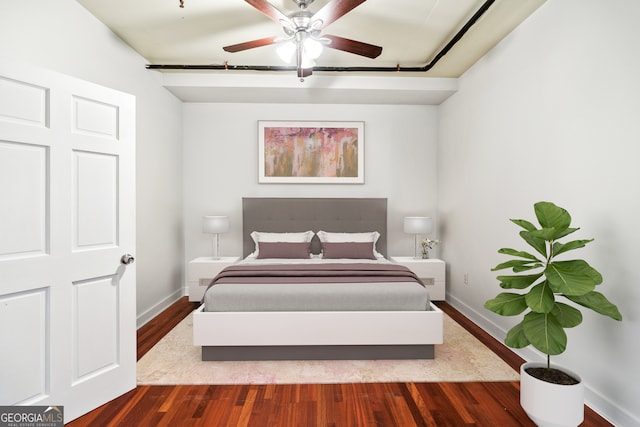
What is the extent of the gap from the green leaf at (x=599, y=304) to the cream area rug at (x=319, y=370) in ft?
3.17

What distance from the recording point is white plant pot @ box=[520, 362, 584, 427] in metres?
1.74

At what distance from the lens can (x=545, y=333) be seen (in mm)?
1761

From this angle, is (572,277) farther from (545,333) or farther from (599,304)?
(545,333)

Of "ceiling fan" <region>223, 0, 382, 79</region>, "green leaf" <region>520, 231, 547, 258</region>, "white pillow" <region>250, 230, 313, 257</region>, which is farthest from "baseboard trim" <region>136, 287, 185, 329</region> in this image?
"green leaf" <region>520, 231, 547, 258</region>

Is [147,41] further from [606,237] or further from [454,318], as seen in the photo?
[454,318]

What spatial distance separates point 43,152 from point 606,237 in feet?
10.6

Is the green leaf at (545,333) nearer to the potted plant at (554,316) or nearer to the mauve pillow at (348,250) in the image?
the potted plant at (554,316)

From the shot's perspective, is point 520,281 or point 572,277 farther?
point 520,281

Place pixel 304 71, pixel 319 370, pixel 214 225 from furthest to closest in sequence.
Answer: pixel 214 225 → pixel 304 71 → pixel 319 370

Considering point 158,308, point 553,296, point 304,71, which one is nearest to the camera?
point 553,296

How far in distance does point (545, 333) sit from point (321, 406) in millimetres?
1337

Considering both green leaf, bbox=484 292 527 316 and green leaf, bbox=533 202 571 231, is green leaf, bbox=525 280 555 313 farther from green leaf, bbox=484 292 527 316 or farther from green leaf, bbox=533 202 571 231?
green leaf, bbox=533 202 571 231

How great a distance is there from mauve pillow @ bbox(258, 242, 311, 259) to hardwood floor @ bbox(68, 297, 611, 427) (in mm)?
1779

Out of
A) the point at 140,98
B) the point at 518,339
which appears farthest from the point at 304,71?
the point at 518,339
